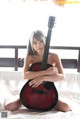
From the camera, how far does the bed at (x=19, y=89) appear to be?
1459 mm

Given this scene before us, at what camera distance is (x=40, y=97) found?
157cm

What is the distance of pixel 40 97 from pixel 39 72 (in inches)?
7.1

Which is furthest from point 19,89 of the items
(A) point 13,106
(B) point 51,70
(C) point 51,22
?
(C) point 51,22

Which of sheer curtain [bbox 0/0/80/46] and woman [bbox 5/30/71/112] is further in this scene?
sheer curtain [bbox 0/0/80/46]

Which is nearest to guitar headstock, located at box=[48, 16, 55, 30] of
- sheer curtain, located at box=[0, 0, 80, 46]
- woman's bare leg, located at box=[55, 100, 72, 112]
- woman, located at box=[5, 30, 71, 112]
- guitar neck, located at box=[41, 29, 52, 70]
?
guitar neck, located at box=[41, 29, 52, 70]

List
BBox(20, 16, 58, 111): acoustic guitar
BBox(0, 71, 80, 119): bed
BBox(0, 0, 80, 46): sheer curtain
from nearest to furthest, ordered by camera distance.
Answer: BBox(0, 71, 80, 119): bed, BBox(20, 16, 58, 111): acoustic guitar, BBox(0, 0, 80, 46): sheer curtain

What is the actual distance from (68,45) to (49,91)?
74cm

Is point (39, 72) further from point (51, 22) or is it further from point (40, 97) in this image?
point (51, 22)

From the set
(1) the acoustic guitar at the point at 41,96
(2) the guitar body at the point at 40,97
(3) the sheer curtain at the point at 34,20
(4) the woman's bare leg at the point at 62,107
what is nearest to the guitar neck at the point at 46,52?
(1) the acoustic guitar at the point at 41,96

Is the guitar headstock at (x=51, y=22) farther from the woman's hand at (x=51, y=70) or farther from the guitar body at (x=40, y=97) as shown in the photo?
the guitar body at (x=40, y=97)

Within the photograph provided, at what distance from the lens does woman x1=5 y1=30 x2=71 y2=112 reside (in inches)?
60.9

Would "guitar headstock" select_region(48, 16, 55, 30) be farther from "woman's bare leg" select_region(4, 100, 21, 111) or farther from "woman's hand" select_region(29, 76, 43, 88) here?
"woman's bare leg" select_region(4, 100, 21, 111)

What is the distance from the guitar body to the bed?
0.15 ft

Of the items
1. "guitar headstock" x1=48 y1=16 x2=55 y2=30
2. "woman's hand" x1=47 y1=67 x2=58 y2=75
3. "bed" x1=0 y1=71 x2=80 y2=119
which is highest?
"guitar headstock" x1=48 y1=16 x2=55 y2=30
